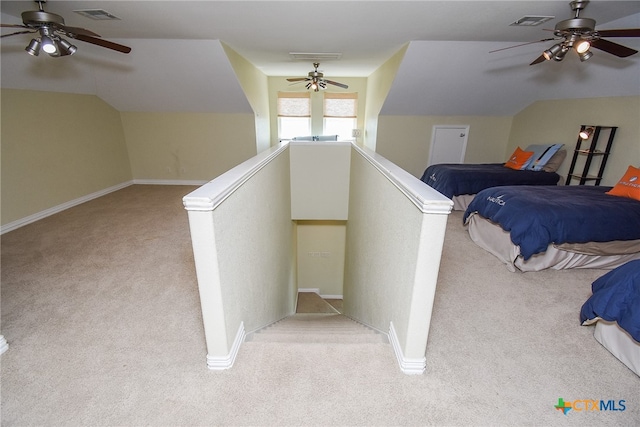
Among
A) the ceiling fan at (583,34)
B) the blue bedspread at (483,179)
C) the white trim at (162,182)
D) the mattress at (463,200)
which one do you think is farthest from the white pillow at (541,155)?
the white trim at (162,182)

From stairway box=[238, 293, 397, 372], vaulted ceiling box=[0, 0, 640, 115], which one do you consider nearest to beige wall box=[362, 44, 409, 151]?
vaulted ceiling box=[0, 0, 640, 115]

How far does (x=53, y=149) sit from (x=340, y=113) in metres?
5.23

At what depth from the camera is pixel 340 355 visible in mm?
1593

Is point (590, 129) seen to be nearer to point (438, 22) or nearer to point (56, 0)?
point (438, 22)

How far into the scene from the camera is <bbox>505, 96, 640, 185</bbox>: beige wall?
3461 millimetres

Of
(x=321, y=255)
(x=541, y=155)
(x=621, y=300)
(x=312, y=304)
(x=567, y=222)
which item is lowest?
(x=312, y=304)

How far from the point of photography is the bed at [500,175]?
3.99 m

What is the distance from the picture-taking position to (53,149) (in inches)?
146

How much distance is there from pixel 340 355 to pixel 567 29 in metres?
3.11

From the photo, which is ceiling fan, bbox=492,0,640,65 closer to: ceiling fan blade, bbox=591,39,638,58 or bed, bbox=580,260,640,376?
ceiling fan blade, bbox=591,39,638,58

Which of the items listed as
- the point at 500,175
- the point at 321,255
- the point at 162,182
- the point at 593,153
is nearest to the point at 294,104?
the point at 162,182

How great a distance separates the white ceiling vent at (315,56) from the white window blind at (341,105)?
6.83ft

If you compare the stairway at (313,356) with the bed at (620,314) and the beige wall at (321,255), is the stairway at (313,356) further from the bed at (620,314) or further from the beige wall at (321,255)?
the beige wall at (321,255)

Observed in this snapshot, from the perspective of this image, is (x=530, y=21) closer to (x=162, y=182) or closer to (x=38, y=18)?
(x=38, y=18)
